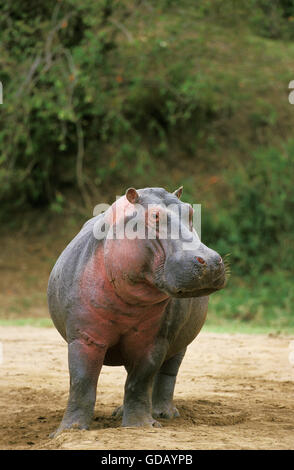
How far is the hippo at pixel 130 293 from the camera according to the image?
372cm

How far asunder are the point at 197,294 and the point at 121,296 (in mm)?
537

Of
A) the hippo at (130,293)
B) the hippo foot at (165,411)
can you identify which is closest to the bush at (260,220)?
the hippo foot at (165,411)

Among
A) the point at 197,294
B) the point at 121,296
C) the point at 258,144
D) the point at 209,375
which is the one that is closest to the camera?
the point at 197,294

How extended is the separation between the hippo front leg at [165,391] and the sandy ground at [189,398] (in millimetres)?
98

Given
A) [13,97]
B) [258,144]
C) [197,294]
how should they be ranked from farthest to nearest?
[258,144], [13,97], [197,294]

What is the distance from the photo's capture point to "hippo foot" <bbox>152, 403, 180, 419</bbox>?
4965 mm

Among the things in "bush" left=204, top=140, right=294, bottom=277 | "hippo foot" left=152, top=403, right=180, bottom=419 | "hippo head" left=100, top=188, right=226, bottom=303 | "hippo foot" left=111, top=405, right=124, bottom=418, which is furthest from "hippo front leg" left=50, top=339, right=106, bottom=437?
"bush" left=204, top=140, right=294, bottom=277

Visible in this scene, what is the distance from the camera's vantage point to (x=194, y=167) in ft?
50.9

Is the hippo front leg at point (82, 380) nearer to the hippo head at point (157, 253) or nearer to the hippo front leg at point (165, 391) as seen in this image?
the hippo head at point (157, 253)

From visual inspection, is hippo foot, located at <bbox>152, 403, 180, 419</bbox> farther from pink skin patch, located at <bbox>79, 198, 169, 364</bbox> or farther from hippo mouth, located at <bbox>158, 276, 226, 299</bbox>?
hippo mouth, located at <bbox>158, 276, 226, 299</bbox>

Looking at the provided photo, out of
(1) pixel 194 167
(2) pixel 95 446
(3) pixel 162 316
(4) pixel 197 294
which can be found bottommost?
(1) pixel 194 167
